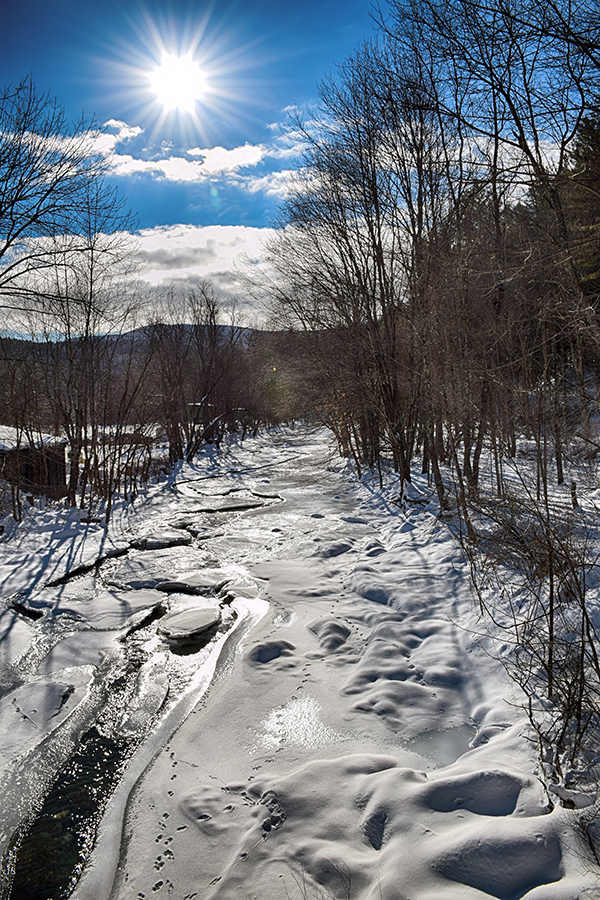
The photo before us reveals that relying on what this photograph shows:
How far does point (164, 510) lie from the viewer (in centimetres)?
1128

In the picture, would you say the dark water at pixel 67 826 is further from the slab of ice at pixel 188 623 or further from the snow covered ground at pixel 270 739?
the slab of ice at pixel 188 623

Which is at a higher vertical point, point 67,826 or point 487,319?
point 487,319

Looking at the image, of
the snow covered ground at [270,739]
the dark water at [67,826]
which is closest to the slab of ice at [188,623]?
the snow covered ground at [270,739]

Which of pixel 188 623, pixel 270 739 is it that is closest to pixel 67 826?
pixel 270 739

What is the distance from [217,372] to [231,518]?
1557cm

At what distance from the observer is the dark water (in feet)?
8.21

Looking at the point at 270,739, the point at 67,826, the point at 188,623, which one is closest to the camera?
the point at 67,826

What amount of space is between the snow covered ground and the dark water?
0.04ft

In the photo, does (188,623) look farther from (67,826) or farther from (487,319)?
(487,319)

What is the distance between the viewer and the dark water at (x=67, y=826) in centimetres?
250

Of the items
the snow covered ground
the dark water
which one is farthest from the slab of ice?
the dark water

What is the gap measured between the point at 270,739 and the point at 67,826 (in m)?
1.27

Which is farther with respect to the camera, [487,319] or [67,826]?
[487,319]

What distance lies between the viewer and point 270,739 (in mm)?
3430
